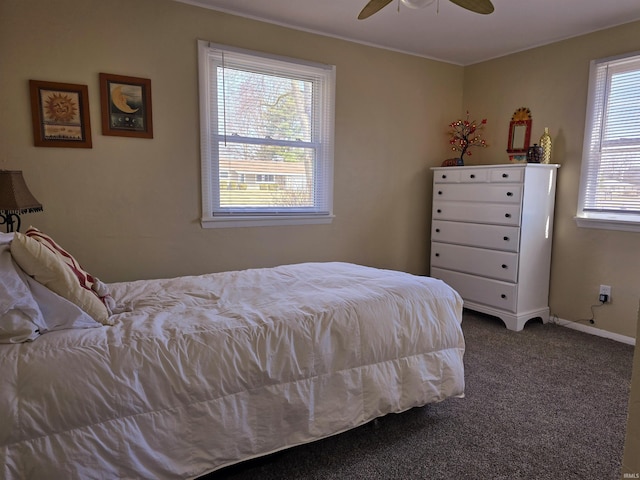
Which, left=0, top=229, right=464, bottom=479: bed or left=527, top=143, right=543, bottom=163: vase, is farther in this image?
left=527, top=143, right=543, bottom=163: vase

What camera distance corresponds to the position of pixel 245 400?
5.02ft

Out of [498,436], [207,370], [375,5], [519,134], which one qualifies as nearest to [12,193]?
[207,370]

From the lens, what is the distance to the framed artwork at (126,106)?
2768mm

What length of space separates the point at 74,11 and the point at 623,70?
402 cm

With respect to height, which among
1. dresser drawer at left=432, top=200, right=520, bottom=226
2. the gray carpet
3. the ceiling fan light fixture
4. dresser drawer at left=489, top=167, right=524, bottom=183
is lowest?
the gray carpet

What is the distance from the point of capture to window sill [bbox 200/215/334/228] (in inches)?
126

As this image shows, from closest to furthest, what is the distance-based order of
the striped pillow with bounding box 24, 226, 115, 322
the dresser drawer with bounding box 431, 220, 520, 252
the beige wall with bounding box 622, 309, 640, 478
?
the beige wall with bounding box 622, 309, 640, 478
the striped pillow with bounding box 24, 226, 115, 322
the dresser drawer with bounding box 431, 220, 520, 252

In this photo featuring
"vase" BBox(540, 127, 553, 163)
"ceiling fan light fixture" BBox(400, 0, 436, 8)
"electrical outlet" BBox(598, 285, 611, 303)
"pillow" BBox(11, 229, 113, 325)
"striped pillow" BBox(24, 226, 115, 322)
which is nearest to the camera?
"pillow" BBox(11, 229, 113, 325)

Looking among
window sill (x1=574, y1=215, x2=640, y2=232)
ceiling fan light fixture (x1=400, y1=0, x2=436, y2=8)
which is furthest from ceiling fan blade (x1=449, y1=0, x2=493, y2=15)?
window sill (x1=574, y1=215, x2=640, y2=232)

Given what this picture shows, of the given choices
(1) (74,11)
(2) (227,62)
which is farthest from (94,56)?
(2) (227,62)

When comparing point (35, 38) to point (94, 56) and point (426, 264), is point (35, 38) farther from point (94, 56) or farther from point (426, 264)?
point (426, 264)

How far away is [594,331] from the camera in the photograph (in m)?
3.41

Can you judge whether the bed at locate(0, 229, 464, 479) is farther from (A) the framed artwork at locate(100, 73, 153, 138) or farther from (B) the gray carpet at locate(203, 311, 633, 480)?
(A) the framed artwork at locate(100, 73, 153, 138)

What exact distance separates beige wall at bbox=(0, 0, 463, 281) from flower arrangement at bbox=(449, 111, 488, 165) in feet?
1.76
